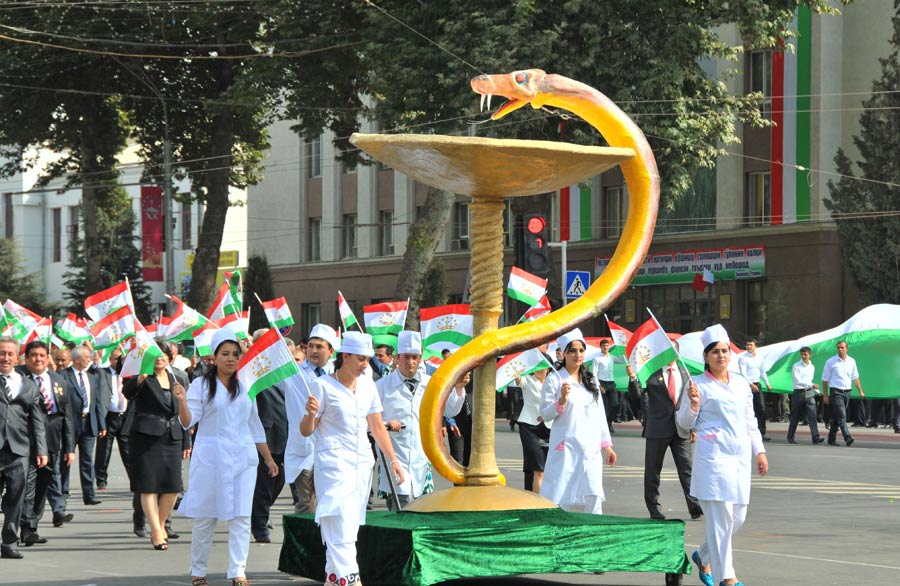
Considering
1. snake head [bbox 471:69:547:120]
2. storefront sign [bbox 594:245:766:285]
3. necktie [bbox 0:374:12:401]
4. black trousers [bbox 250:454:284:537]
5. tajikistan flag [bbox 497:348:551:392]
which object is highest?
storefront sign [bbox 594:245:766:285]

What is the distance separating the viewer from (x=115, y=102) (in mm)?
43188

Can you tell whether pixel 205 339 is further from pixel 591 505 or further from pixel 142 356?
pixel 591 505

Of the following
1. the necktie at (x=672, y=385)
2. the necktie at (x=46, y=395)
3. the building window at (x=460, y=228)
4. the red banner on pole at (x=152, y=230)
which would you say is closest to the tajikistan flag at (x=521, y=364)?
the necktie at (x=672, y=385)

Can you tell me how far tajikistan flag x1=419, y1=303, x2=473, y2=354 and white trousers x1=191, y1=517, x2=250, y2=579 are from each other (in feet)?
31.5

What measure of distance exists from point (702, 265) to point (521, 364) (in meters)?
29.5

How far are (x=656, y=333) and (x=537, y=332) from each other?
238cm

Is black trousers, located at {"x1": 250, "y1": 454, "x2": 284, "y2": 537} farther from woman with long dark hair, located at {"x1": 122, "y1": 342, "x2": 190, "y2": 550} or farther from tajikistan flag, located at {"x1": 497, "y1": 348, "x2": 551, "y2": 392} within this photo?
tajikistan flag, located at {"x1": 497, "y1": 348, "x2": 551, "y2": 392}

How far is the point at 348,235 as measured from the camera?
57375 mm

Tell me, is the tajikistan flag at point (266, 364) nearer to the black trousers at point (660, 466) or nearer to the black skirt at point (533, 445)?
the black skirt at point (533, 445)

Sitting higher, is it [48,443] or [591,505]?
[48,443]

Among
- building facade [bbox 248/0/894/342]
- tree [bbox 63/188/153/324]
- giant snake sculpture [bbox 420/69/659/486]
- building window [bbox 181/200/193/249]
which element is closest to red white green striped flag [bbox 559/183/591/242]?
building facade [bbox 248/0/894/342]

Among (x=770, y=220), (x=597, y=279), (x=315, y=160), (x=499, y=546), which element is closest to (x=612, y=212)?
(x=770, y=220)

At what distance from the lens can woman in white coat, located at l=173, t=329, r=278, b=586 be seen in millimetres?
11008

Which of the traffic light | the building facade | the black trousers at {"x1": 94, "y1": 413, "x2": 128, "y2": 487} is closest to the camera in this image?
the black trousers at {"x1": 94, "y1": 413, "x2": 128, "y2": 487}
